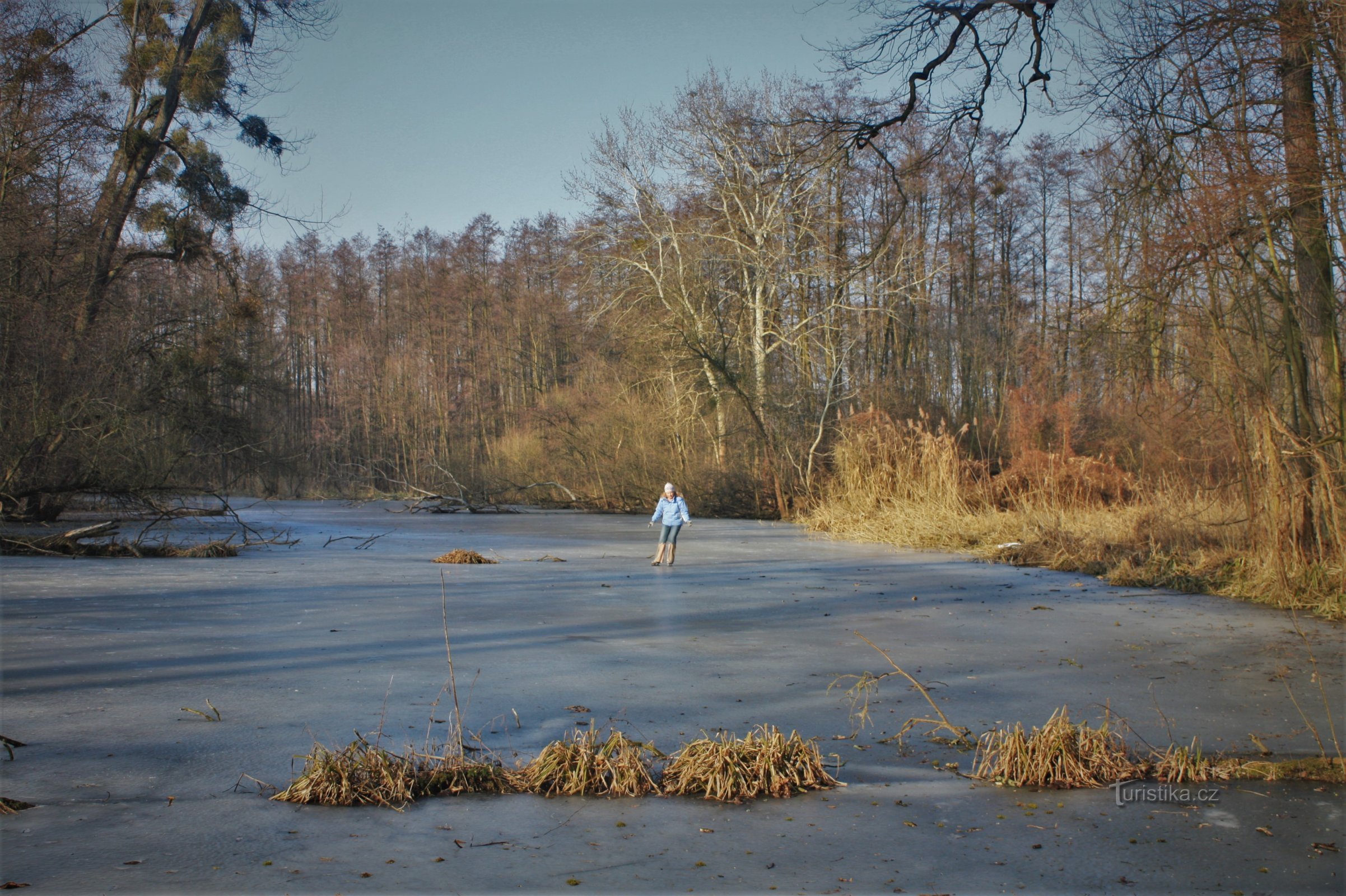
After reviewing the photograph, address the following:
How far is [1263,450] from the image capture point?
897 cm

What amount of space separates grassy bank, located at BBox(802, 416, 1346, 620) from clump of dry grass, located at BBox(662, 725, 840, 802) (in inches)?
264

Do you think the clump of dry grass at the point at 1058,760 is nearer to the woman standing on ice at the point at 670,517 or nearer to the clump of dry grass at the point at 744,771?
the clump of dry grass at the point at 744,771

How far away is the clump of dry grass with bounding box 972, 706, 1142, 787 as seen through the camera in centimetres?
398

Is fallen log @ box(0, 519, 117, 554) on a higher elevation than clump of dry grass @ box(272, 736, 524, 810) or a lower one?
higher

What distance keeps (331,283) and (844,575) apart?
41.7m

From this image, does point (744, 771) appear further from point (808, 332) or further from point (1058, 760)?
point (808, 332)

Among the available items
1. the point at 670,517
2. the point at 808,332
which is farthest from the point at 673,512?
the point at 808,332

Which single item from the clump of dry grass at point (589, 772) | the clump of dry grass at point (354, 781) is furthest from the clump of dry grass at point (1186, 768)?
the clump of dry grass at point (354, 781)

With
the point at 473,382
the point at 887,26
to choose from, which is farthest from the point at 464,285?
the point at 887,26

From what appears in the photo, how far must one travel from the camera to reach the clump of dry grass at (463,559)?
1324 cm

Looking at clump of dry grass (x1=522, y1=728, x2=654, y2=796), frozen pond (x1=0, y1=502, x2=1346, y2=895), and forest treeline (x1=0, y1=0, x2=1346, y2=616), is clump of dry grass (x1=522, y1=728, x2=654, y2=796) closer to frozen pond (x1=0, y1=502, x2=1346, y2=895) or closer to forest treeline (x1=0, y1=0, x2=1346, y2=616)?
frozen pond (x1=0, y1=502, x2=1346, y2=895)

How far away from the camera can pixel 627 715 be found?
4.99 metres

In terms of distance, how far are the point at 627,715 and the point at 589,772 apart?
1103 mm

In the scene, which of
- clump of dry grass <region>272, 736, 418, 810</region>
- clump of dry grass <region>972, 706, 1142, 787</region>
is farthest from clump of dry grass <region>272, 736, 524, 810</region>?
clump of dry grass <region>972, 706, 1142, 787</region>
